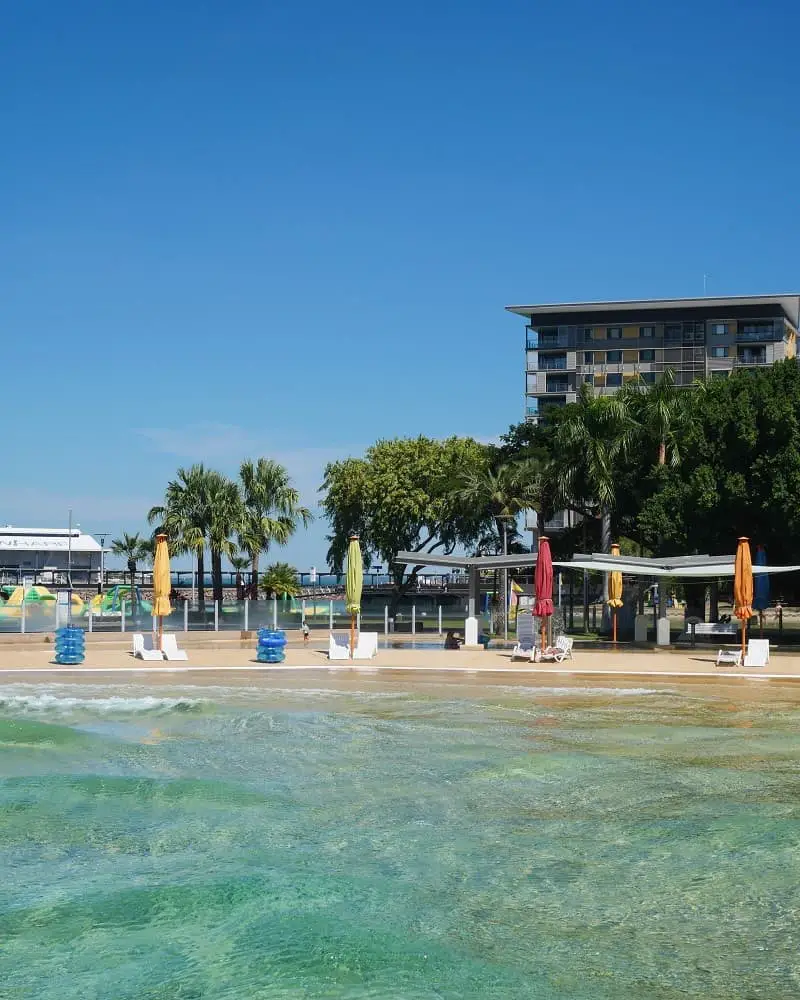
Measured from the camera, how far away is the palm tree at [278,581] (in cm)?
6050

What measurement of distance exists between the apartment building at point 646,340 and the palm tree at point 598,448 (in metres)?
51.9

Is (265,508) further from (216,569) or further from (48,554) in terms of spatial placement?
(48,554)

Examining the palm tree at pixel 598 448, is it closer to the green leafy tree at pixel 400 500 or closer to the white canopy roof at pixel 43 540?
the green leafy tree at pixel 400 500

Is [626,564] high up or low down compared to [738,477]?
down

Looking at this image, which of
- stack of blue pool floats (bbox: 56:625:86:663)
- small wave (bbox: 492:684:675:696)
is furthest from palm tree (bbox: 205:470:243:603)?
small wave (bbox: 492:684:675:696)

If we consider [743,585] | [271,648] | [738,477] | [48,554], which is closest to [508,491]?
[738,477]

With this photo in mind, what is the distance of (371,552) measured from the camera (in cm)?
7319

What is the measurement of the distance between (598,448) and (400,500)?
21753 mm

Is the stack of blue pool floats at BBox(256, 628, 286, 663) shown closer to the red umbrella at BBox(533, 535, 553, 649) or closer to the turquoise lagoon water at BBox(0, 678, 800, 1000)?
the red umbrella at BBox(533, 535, 553, 649)

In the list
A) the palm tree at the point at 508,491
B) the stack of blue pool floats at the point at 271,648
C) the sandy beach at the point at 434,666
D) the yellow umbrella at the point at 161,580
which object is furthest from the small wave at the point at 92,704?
the palm tree at the point at 508,491

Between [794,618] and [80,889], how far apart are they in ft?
222

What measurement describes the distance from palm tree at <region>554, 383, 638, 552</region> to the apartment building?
51.9m

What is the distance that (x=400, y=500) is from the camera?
7056 cm

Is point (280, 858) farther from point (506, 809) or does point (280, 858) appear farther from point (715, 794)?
point (715, 794)
